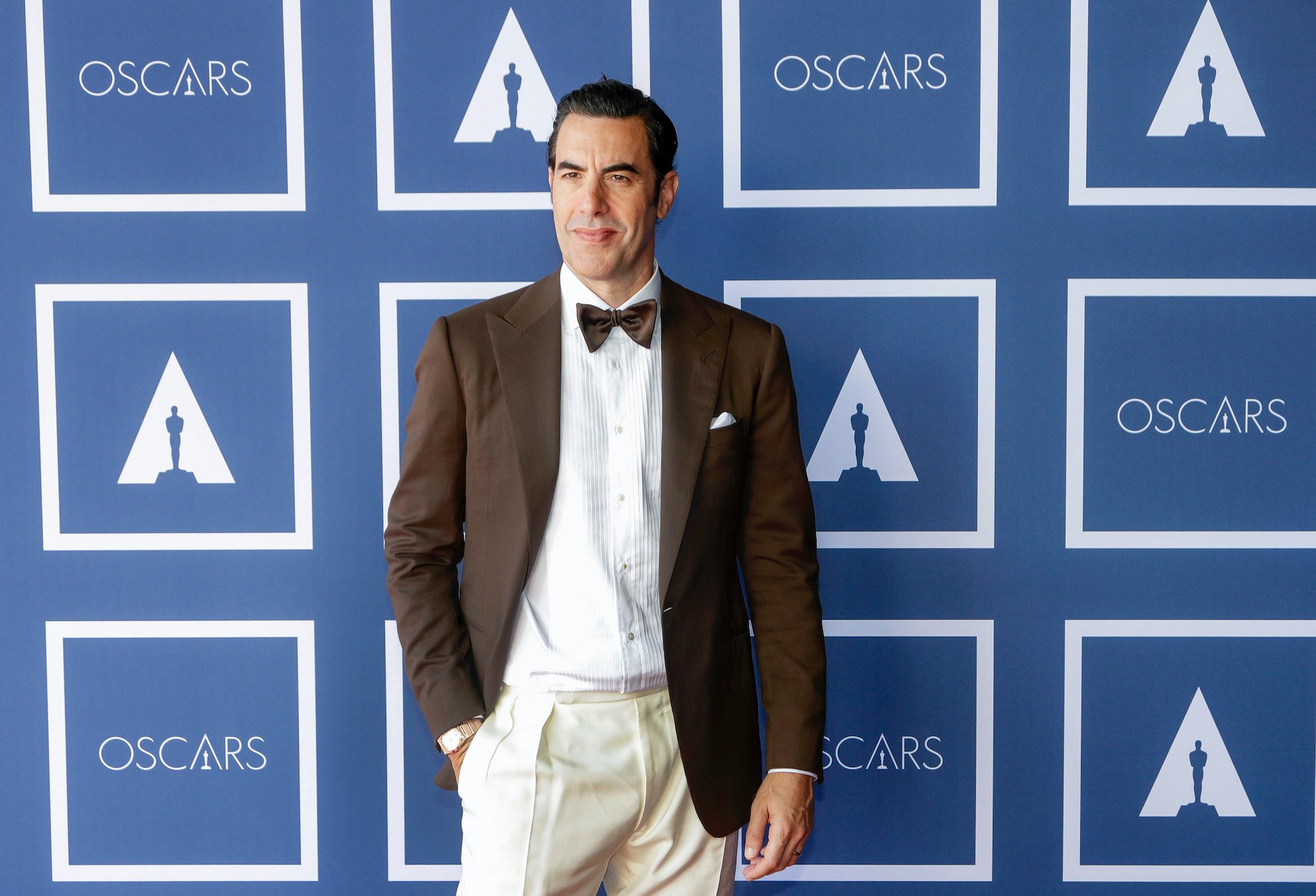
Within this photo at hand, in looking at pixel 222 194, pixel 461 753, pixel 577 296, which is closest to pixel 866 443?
pixel 577 296

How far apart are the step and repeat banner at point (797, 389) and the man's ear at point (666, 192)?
574 millimetres

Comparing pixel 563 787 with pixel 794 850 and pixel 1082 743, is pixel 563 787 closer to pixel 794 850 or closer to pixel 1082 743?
pixel 794 850

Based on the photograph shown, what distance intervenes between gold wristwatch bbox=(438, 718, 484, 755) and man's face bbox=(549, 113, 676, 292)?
0.73m

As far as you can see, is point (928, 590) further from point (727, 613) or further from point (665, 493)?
point (665, 493)

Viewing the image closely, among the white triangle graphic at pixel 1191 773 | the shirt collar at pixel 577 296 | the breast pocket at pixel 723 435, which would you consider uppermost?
the shirt collar at pixel 577 296

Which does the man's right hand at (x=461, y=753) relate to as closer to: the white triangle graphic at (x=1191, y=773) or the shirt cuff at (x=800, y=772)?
the shirt cuff at (x=800, y=772)

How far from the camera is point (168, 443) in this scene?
2.21m

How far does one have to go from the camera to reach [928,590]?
2.25 metres

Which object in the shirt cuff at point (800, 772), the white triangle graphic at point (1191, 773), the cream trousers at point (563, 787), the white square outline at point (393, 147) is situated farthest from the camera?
the white triangle graphic at point (1191, 773)

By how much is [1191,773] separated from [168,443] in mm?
2441

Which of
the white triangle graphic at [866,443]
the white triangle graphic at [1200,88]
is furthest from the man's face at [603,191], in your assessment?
the white triangle graphic at [1200,88]

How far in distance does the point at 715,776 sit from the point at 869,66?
1.54 meters

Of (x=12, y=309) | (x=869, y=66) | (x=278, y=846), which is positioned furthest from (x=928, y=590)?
(x=12, y=309)

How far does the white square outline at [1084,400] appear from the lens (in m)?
2.22
